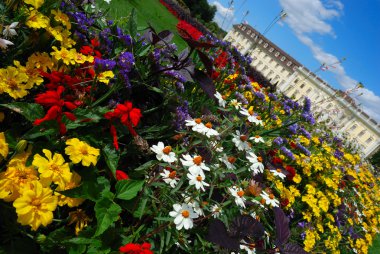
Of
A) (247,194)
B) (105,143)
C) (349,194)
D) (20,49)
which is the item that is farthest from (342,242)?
(20,49)

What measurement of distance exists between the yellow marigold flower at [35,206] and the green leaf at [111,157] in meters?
0.35

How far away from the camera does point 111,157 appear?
4.68 ft

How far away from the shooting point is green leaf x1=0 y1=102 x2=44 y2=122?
125cm

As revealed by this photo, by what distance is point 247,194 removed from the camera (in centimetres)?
177

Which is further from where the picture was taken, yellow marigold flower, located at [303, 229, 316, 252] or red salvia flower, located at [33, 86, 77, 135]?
yellow marigold flower, located at [303, 229, 316, 252]

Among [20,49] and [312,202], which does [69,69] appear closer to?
[20,49]

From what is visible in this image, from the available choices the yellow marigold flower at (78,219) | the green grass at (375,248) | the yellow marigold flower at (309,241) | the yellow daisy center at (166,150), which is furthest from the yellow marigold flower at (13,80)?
the green grass at (375,248)

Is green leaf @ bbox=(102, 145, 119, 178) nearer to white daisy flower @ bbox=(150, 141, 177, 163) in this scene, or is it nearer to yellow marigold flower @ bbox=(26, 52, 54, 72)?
→ white daisy flower @ bbox=(150, 141, 177, 163)

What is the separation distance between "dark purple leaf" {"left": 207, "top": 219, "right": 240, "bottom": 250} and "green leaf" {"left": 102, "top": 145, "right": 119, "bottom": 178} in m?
0.53

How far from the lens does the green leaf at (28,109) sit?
49.1 inches

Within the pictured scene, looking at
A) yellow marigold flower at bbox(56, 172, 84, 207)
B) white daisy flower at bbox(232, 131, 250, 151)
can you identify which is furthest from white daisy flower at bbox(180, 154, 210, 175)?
yellow marigold flower at bbox(56, 172, 84, 207)

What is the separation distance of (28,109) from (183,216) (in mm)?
838

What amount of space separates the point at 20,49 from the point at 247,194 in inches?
60.1

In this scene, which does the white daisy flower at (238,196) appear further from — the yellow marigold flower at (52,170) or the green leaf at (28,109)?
the green leaf at (28,109)
